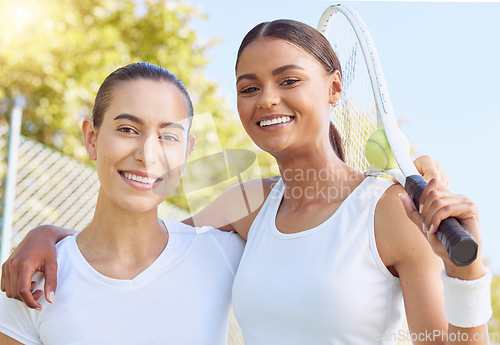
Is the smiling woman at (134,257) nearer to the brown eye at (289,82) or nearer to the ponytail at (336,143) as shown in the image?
the brown eye at (289,82)

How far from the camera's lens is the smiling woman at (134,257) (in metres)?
1.93

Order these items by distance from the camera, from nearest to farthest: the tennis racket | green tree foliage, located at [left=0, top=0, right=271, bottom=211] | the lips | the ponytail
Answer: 1. the tennis racket
2. the lips
3. the ponytail
4. green tree foliage, located at [left=0, top=0, right=271, bottom=211]

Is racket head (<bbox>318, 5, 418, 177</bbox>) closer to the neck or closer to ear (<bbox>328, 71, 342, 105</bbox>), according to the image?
ear (<bbox>328, 71, 342, 105</bbox>)

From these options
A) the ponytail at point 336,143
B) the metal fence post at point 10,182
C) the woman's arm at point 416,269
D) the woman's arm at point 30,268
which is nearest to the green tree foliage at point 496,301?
the metal fence post at point 10,182

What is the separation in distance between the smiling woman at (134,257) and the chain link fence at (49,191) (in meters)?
2.75

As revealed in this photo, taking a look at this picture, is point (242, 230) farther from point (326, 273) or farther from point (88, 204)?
point (88, 204)

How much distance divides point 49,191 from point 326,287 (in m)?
3.67

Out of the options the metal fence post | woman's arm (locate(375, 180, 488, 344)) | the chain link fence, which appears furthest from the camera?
the chain link fence

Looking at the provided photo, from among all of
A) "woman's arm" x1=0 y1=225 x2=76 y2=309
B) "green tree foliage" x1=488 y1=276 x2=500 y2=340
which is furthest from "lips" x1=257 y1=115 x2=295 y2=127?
"green tree foliage" x1=488 y1=276 x2=500 y2=340

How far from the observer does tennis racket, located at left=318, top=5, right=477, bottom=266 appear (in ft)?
6.20

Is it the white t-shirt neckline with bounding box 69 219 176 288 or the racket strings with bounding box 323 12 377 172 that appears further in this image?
the racket strings with bounding box 323 12 377 172

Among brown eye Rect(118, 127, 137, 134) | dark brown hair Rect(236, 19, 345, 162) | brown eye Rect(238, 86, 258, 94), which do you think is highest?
dark brown hair Rect(236, 19, 345, 162)

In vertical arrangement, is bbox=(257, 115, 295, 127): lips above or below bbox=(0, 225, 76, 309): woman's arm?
above

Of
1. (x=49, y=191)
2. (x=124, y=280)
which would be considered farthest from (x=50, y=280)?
(x=49, y=191)
